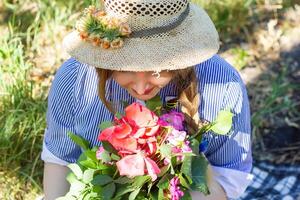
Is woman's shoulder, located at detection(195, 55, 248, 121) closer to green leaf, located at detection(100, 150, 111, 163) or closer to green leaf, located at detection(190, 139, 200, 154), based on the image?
green leaf, located at detection(190, 139, 200, 154)

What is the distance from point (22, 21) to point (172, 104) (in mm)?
1772

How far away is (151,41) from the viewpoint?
1465 millimetres

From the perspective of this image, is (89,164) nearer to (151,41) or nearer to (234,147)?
(151,41)

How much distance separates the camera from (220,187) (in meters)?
1.83

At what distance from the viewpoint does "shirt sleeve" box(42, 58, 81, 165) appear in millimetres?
1791

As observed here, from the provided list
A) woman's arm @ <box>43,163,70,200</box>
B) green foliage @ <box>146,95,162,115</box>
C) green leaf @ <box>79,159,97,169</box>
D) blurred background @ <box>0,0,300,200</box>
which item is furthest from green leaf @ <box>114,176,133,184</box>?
blurred background @ <box>0,0,300,200</box>

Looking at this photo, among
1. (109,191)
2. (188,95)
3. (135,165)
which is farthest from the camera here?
(188,95)

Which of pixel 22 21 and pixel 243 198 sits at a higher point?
pixel 22 21

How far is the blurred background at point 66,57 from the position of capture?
8.55 feet

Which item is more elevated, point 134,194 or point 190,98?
point 190,98

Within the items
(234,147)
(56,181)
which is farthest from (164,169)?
(56,181)

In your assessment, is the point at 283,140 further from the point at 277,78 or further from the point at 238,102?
the point at 238,102

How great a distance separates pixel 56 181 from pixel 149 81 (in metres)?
0.61

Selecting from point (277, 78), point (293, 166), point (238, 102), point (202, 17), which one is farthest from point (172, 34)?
point (277, 78)
